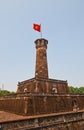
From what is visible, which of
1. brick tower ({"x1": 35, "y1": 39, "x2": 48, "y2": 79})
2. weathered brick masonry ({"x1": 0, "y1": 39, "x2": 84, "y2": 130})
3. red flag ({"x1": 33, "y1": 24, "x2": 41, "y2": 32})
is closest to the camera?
weathered brick masonry ({"x1": 0, "y1": 39, "x2": 84, "y2": 130})

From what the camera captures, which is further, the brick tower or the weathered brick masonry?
the brick tower

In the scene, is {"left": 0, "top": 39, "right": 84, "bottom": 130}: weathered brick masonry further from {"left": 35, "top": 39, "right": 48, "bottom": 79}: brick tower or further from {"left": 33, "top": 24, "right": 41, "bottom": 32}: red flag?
{"left": 33, "top": 24, "right": 41, "bottom": 32}: red flag

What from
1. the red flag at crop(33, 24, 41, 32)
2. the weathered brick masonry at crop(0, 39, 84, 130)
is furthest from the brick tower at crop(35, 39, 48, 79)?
the red flag at crop(33, 24, 41, 32)

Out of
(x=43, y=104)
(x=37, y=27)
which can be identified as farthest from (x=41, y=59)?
(x=43, y=104)

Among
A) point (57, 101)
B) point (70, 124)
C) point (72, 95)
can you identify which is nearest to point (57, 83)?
point (72, 95)

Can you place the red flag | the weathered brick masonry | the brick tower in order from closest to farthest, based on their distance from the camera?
the weathered brick masonry → the brick tower → the red flag

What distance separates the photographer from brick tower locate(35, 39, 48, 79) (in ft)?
77.4

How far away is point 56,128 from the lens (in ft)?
51.1

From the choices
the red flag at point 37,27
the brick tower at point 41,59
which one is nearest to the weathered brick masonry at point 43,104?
the brick tower at point 41,59

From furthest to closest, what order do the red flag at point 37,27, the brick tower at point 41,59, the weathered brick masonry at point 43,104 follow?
the red flag at point 37,27
the brick tower at point 41,59
the weathered brick masonry at point 43,104

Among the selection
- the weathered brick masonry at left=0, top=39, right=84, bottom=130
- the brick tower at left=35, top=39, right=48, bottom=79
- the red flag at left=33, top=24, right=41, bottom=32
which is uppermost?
the red flag at left=33, top=24, right=41, bottom=32

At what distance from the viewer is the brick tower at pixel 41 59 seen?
23.6 meters

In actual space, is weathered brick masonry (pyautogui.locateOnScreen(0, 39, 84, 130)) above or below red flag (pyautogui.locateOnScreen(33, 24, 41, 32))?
below

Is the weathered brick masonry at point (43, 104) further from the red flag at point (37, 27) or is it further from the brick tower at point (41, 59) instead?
the red flag at point (37, 27)
